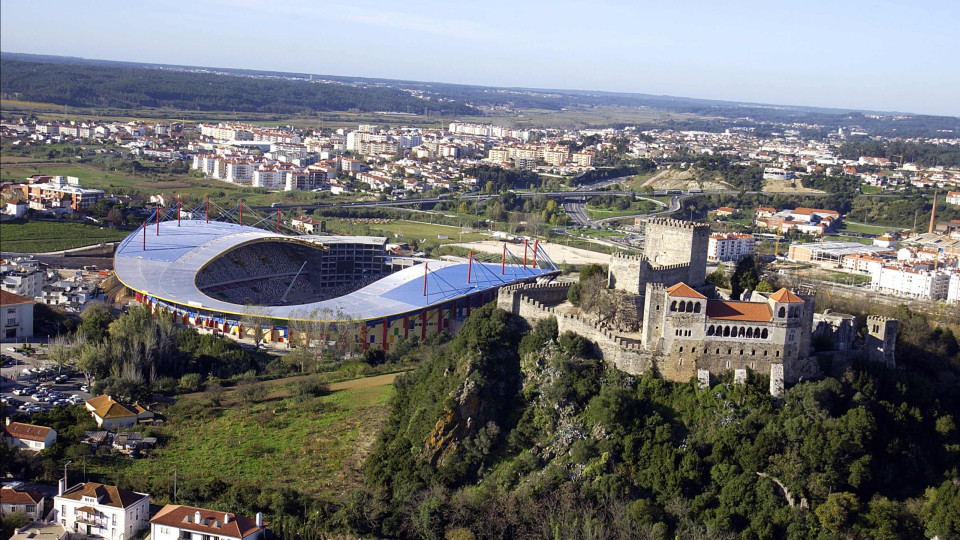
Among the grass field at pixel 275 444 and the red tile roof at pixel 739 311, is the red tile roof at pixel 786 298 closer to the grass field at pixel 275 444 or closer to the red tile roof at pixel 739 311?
the red tile roof at pixel 739 311

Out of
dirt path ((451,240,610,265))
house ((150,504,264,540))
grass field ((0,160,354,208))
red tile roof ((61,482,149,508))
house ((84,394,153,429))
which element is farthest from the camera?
grass field ((0,160,354,208))

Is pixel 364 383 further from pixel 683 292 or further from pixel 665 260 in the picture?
pixel 683 292

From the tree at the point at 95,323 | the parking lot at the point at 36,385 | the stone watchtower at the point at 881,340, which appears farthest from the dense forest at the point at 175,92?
the stone watchtower at the point at 881,340

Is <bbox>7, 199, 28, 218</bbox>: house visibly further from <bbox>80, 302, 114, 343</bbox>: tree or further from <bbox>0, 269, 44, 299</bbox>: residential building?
<bbox>80, 302, 114, 343</bbox>: tree

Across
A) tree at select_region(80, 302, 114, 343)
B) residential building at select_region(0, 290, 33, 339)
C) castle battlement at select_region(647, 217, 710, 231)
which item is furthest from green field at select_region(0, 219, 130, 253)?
castle battlement at select_region(647, 217, 710, 231)

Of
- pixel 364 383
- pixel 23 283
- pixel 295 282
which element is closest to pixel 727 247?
pixel 295 282

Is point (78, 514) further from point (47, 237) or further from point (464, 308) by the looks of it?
point (47, 237)

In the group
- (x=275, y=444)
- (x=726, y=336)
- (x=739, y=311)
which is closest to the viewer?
(x=726, y=336)
